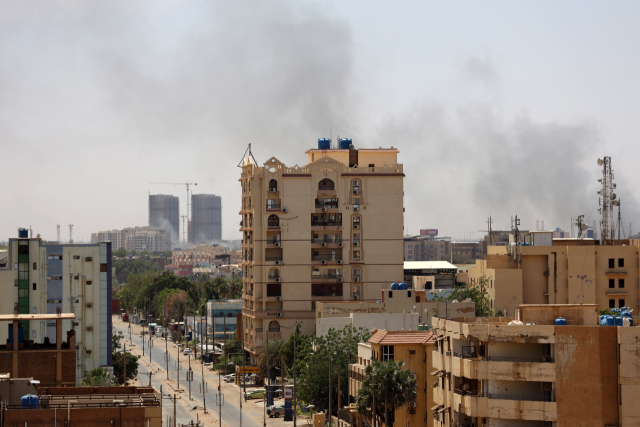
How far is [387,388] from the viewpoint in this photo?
66.1 meters

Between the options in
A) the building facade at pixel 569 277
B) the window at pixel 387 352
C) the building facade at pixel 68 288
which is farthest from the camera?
the building facade at pixel 569 277

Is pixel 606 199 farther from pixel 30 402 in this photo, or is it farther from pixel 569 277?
pixel 30 402

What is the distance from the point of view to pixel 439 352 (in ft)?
204

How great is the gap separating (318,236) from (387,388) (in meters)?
56.5

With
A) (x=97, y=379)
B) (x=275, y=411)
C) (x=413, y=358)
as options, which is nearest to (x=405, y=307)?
(x=275, y=411)

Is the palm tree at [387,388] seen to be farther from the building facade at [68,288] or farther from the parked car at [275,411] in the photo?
the building facade at [68,288]

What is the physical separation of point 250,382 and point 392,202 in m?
27.2

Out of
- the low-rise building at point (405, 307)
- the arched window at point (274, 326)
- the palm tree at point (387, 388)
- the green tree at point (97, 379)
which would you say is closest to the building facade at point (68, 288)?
the green tree at point (97, 379)

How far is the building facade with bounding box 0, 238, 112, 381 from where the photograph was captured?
3654 inches

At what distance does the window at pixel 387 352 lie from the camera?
74.6 m

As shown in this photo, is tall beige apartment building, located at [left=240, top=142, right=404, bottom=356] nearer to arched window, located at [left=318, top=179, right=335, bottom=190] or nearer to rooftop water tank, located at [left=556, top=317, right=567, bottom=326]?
arched window, located at [left=318, top=179, right=335, bottom=190]

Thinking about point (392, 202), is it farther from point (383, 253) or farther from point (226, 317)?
point (226, 317)

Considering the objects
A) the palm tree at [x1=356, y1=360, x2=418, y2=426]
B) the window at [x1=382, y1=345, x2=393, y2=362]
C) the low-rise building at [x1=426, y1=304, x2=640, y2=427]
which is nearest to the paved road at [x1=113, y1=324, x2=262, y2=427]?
the window at [x1=382, y1=345, x2=393, y2=362]

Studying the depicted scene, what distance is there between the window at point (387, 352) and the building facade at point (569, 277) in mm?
40477
